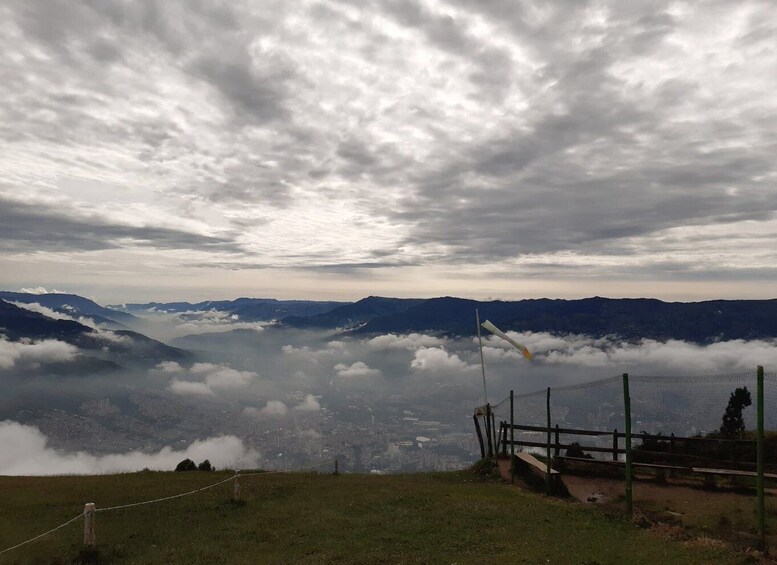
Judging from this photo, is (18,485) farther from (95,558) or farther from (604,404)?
(604,404)

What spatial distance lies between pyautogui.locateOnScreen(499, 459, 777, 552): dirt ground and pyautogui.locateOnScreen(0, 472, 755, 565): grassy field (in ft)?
4.31

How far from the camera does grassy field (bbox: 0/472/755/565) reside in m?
12.6

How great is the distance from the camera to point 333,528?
15773 mm

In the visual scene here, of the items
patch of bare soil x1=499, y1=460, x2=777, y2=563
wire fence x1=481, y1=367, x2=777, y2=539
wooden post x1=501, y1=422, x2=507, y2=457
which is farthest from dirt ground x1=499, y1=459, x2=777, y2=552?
wooden post x1=501, y1=422, x2=507, y2=457

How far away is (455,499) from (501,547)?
25.3 ft

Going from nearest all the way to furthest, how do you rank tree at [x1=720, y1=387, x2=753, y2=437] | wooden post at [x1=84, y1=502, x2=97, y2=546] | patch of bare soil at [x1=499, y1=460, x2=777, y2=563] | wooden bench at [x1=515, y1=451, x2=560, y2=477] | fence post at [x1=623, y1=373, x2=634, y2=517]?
wooden post at [x1=84, y1=502, x2=97, y2=546], patch of bare soil at [x1=499, y1=460, x2=777, y2=563], fence post at [x1=623, y1=373, x2=634, y2=517], wooden bench at [x1=515, y1=451, x2=560, y2=477], tree at [x1=720, y1=387, x2=753, y2=437]

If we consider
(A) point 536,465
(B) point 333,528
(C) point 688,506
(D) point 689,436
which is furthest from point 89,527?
(D) point 689,436

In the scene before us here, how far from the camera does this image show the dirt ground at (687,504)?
13977 mm

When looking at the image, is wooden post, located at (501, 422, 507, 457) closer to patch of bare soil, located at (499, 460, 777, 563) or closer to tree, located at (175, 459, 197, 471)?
patch of bare soil, located at (499, 460, 777, 563)

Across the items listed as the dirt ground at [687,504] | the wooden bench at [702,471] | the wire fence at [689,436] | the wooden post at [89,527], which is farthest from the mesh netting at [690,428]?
the wooden post at [89,527]

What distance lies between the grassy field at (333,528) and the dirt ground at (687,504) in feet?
4.31

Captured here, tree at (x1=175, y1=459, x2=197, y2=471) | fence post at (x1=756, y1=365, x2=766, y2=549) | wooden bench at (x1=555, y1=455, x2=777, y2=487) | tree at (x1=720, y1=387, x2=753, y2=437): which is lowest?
tree at (x1=175, y1=459, x2=197, y2=471)

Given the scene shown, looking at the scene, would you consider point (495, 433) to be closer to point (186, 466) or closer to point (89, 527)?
point (186, 466)

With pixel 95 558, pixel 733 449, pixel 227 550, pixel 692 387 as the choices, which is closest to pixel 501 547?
pixel 227 550
